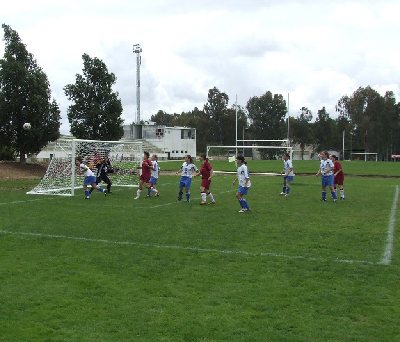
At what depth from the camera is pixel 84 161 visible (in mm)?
25125

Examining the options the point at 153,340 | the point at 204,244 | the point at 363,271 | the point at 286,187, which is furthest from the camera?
the point at 286,187

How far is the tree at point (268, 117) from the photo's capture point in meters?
114

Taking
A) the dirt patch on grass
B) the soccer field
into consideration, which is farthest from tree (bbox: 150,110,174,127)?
the soccer field

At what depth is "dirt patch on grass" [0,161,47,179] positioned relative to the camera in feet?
103

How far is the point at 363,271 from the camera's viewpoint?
8.47 meters

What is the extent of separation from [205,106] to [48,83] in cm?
8413

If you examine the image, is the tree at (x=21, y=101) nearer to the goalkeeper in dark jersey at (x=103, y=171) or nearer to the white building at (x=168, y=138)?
the goalkeeper in dark jersey at (x=103, y=171)

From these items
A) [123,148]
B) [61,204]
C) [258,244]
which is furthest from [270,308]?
[123,148]

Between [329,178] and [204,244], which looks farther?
[329,178]

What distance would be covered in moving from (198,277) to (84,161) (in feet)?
59.6

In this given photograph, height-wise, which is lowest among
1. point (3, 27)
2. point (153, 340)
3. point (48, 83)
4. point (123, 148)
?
point (153, 340)

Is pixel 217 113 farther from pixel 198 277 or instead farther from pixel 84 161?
pixel 198 277

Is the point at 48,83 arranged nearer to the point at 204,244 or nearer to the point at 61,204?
the point at 61,204

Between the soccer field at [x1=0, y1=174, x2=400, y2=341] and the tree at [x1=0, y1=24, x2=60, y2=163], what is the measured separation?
19.9 meters
